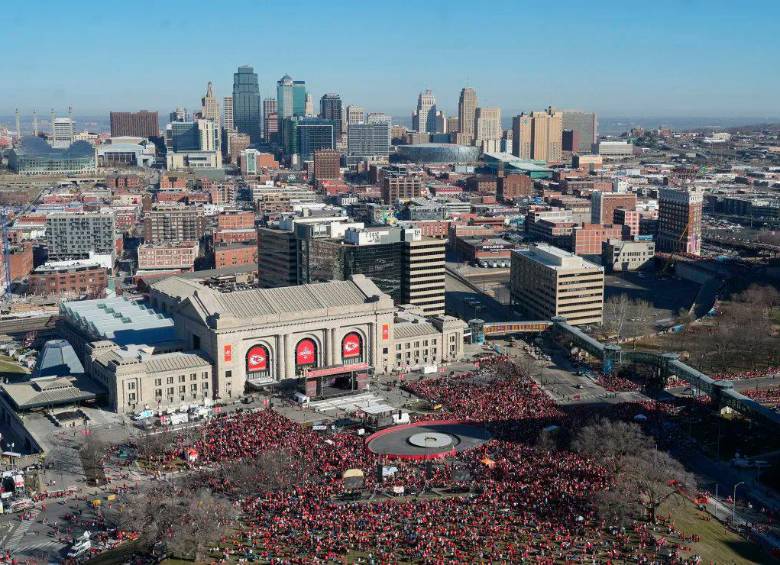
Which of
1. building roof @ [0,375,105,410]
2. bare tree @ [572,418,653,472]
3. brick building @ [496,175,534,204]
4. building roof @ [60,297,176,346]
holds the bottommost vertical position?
building roof @ [0,375,105,410]

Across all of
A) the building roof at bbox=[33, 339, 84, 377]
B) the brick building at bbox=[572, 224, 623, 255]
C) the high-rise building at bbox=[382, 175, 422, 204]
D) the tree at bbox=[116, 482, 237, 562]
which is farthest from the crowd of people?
the high-rise building at bbox=[382, 175, 422, 204]

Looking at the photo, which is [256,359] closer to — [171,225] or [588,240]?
[588,240]

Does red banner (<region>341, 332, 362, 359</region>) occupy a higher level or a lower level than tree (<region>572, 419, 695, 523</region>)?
higher

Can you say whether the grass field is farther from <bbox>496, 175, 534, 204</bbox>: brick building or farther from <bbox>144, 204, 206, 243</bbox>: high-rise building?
<bbox>496, 175, 534, 204</bbox>: brick building

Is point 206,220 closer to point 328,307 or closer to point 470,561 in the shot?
point 328,307

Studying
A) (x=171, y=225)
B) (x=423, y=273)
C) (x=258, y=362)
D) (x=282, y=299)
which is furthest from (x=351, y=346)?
(x=171, y=225)

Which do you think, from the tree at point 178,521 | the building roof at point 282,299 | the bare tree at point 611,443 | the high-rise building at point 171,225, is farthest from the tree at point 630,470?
the high-rise building at point 171,225

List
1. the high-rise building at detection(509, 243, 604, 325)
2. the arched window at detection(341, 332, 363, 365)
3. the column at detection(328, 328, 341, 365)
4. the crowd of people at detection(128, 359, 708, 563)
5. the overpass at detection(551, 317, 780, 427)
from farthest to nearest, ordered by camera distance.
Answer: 1. the high-rise building at detection(509, 243, 604, 325)
2. the arched window at detection(341, 332, 363, 365)
3. the column at detection(328, 328, 341, 365)
4. the overpass at detection(551, 317, 780, 427)
5. the crowd of people at detection(128, 359, 708, 563)
